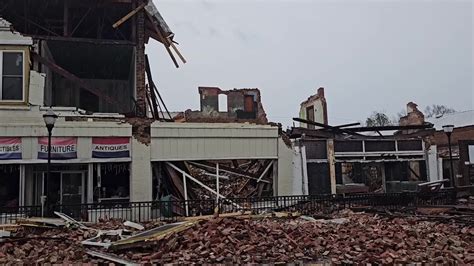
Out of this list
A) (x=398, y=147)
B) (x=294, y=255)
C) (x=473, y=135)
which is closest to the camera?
(x=294, y=255)

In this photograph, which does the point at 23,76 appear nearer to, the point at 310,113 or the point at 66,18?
the point at 66,18

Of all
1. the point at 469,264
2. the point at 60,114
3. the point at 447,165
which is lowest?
the point at 469,264

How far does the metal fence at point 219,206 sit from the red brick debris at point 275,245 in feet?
10.3

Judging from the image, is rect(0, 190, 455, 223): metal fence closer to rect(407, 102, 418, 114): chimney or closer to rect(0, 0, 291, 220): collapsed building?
rect(0, 0, 291, 220): collapsed building

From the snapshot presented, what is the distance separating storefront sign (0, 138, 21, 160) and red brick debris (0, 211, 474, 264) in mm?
5008

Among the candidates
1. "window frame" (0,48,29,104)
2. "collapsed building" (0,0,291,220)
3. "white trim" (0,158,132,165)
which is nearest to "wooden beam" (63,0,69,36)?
"collapsed building" (0,0,291,220)

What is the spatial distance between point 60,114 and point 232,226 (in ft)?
31.3

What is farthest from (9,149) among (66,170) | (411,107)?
(411,107)

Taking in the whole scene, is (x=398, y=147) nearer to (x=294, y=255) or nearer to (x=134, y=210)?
(x=134, y=210)

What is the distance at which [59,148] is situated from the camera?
52.8 feet

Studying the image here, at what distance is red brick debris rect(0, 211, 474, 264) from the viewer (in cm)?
816

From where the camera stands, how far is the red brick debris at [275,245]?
8156mm

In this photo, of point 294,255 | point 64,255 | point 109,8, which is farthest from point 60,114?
point 294,255

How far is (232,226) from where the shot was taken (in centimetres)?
1066
